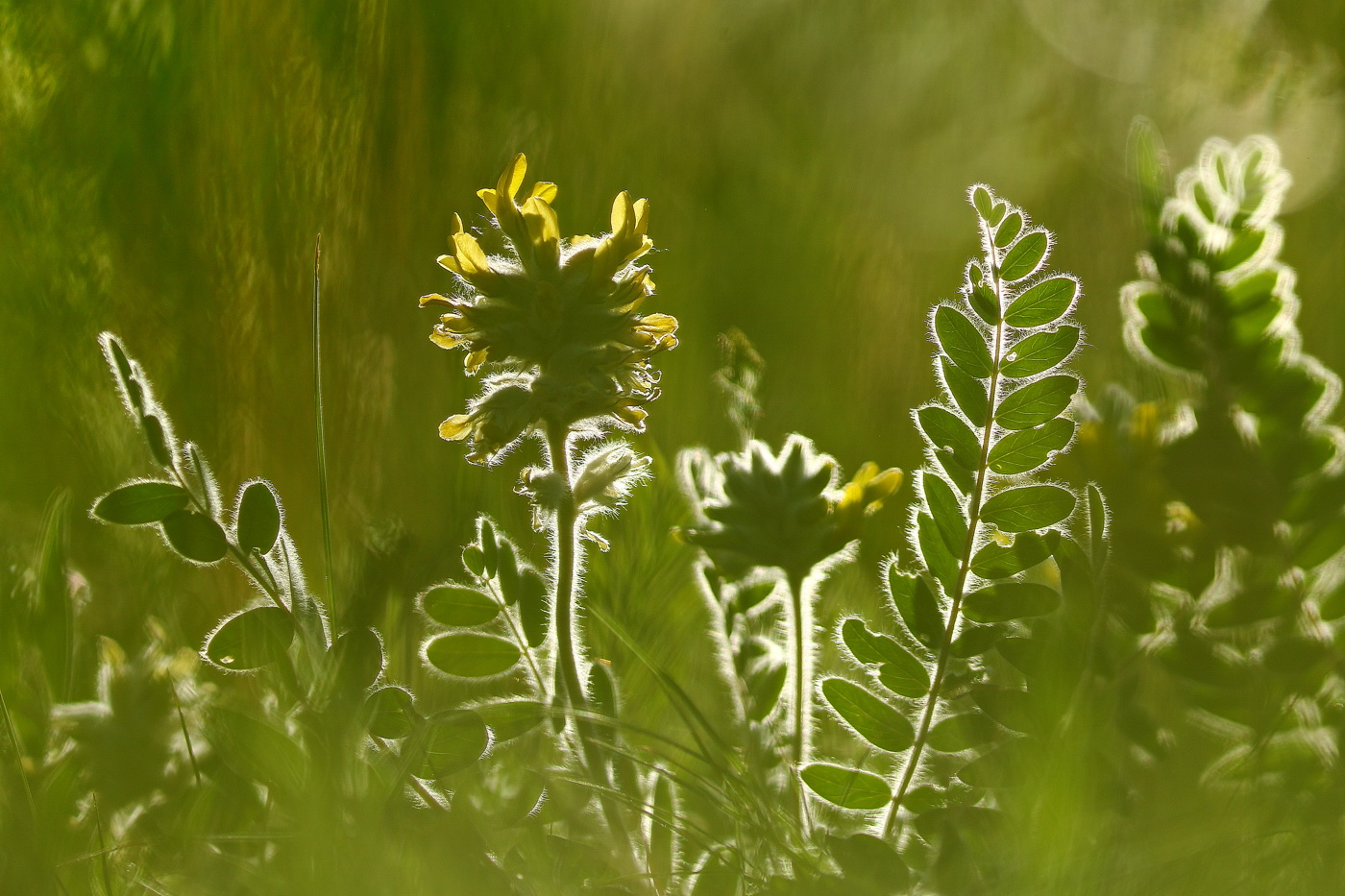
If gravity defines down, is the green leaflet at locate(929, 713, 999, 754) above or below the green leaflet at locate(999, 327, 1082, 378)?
below

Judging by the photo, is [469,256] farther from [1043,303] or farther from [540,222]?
[1043,303]

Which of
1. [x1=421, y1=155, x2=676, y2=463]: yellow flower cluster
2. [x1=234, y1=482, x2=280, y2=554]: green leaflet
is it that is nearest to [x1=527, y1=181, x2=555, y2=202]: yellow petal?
[x1=421, y1=155, x2=676, y2=463]: yellow flower cluster

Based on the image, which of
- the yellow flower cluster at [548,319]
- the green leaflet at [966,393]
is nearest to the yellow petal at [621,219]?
the yellow flower cluster at [548,319]

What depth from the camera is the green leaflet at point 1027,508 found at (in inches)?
11.1

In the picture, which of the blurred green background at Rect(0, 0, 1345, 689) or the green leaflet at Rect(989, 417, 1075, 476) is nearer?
the green leaflet at Rect(989, 417, 1075, 476)

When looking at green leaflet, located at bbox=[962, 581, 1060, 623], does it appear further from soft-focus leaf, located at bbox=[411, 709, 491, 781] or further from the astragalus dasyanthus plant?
soft-focus leaf, located at bbox=[411, 709, 491, 781]

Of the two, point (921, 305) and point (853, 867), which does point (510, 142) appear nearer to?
point (921, 305)

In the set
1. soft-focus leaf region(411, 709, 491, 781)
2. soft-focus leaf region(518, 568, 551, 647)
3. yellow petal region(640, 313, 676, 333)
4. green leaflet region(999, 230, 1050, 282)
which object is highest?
green leaflet region(999, 230, 1050, 282)

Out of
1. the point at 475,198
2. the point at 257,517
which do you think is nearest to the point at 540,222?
the point at 257,517

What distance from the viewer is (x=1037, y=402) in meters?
0.28

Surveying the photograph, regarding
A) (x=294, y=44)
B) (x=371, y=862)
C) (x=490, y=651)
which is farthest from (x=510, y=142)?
(x=371, y=862)

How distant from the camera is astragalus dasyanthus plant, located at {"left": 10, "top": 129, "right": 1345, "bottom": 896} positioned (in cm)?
24

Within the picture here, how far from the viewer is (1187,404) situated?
251 millimetres

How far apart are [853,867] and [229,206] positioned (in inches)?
17.6
